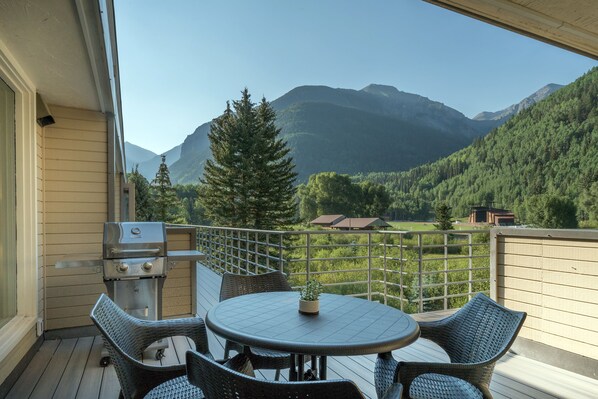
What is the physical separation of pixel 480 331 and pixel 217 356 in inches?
83.0

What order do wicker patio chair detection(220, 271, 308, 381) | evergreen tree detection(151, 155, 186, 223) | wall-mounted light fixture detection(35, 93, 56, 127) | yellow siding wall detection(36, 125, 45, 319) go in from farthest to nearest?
1. evergreen tree detection(151, 155, 186, 223)
2. yellow siding wall detection(36, 125, 45, 319)
3. wall-mounted light fixture detection(35, 93, 56, 127)
4. wicker patio chair detection(220, 271, 308, 381)

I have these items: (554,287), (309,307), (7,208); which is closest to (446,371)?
(309,307)

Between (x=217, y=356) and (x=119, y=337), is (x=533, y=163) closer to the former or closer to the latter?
(x=217, y=356)

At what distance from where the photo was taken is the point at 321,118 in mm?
41719

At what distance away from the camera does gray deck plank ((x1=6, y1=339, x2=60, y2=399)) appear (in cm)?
239

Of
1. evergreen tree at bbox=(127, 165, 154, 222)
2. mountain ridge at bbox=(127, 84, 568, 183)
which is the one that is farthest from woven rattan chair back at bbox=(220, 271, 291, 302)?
Result: evergreen tree at bbox=(127, 165, 154, 222)

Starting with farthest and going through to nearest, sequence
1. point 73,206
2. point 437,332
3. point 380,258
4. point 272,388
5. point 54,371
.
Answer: point 380,258, point 73,206, point 54,371, point 437,332, point 272,388

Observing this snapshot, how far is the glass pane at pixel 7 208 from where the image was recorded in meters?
2.63

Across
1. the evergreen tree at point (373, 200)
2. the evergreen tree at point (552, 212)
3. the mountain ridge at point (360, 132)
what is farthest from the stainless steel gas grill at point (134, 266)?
the mountain ridge at point (360, 132)

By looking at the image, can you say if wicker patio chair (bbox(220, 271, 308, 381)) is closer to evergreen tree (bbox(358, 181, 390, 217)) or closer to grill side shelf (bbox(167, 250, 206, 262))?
grill side shelf (bbox(167, 250, 206, 262))

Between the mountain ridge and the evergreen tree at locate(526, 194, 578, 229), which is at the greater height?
the mountain ridge

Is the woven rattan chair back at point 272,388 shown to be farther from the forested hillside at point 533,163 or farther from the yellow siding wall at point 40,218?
the forested hillside at point 533,163

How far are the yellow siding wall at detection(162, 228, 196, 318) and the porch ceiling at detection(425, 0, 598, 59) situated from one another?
3.10 meters

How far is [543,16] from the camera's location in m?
2.59
